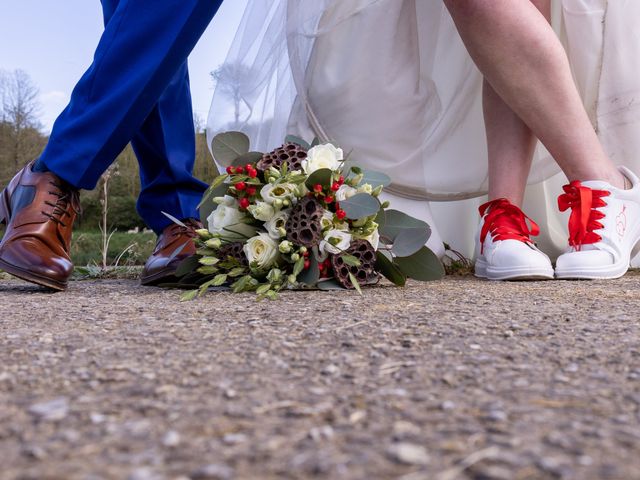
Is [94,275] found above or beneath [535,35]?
beneath

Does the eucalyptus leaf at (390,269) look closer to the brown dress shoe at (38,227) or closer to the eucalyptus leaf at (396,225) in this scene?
the eucalyptus leaf at (396,225)

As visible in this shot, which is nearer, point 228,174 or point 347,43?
point 228,174

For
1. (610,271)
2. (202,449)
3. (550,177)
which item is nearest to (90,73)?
(202,449)

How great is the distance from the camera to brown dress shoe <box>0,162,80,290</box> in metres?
1.66

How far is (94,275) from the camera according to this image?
107 inches

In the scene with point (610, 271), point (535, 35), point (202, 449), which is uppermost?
point (535, 35)

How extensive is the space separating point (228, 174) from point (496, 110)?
0.99 m

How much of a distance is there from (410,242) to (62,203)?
94cm

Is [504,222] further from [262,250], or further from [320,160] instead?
[262,250]

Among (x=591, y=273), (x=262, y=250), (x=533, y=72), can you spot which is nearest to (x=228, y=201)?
(x=262, y=250)

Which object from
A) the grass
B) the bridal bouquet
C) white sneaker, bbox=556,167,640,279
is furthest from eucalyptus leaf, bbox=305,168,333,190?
the grass

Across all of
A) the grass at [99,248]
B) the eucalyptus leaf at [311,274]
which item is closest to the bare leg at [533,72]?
the eucalyptus leaf at [311,274]

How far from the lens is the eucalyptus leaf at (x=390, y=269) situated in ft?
5.82

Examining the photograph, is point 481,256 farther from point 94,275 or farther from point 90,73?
point 94,275
